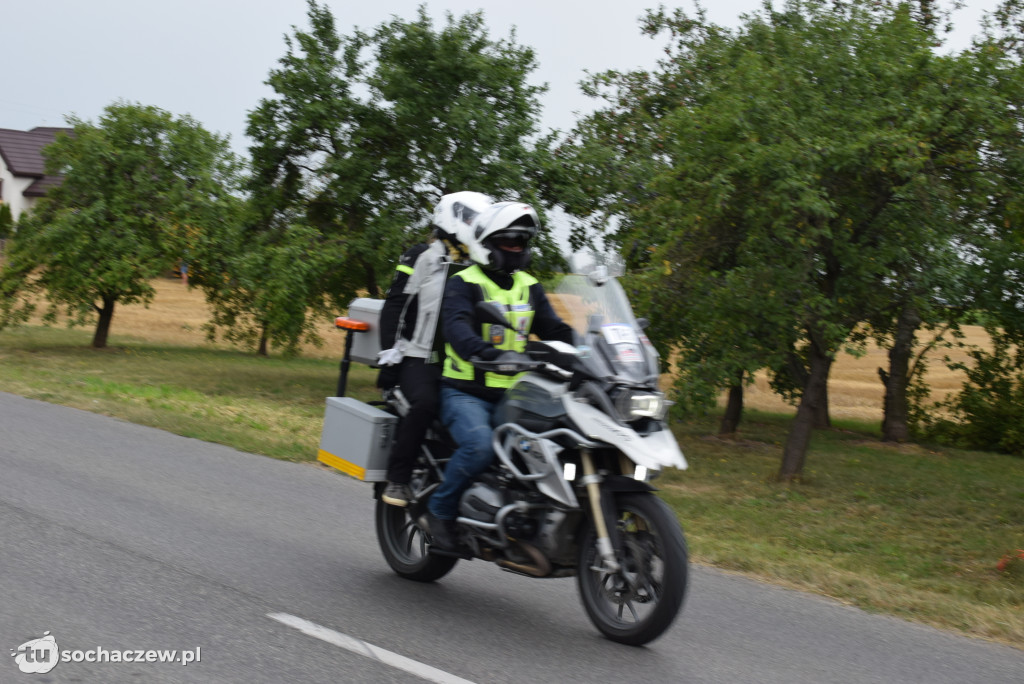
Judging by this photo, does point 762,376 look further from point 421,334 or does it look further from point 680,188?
point 421,334

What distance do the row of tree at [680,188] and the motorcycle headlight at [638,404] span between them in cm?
782

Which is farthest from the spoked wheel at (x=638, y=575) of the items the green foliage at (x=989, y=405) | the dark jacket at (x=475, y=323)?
the green foliage at (x=989, y=405)

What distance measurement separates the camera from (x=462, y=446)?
541 centimetres

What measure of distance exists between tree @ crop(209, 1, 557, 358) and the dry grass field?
3431 millimetres

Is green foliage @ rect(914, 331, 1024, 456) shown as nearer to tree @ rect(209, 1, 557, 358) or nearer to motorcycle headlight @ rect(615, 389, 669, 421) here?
tree @ rect(209, 1, 557, 358)

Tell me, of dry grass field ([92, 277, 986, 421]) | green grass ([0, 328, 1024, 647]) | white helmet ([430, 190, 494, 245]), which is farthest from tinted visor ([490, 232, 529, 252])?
dry grass field ([92, 277, 986, 421])

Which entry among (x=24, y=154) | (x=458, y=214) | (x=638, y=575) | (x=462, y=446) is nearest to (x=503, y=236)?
(x=458, y=214)

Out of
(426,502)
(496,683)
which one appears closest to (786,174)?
(426,502)

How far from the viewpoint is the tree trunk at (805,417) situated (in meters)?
14.9

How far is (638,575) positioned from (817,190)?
888cm

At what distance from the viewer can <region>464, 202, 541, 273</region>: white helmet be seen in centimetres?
546

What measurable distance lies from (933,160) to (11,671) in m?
12.3

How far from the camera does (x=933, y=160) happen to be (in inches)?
527

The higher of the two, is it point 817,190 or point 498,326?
point 817,190
